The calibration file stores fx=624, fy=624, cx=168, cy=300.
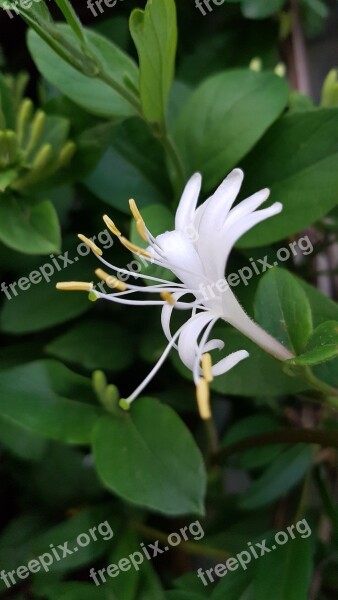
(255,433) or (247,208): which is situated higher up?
(247,208)

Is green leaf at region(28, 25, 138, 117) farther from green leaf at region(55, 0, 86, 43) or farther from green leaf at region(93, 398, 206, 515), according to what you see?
green leaf at region(93, 398, 206, 515)

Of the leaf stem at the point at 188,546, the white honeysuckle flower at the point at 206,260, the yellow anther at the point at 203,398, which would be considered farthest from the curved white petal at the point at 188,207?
the leaf stem at the point at 188,546

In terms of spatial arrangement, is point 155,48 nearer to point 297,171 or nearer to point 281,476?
point 297,171

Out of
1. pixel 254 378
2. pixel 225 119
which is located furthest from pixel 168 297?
pixel 225 119

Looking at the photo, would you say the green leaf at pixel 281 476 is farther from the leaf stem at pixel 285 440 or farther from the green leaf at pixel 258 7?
the green leaf at pixel 258 7

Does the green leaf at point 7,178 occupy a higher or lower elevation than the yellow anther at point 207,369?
higher

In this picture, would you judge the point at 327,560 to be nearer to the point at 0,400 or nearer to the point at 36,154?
the point at 0,400
